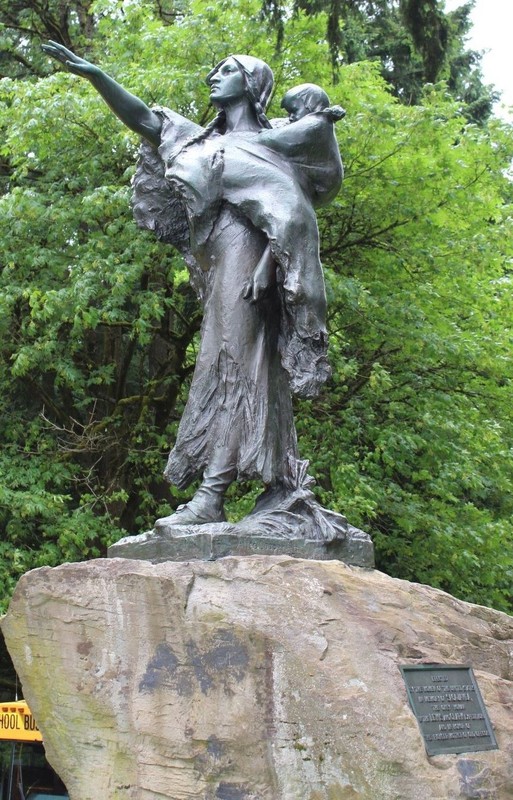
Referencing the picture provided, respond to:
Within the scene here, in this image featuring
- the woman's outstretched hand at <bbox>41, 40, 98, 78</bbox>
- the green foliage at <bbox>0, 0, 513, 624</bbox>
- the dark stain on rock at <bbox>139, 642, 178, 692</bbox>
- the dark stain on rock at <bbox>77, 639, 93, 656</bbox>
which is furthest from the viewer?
the green foliage at <bbox>0, 0, 513, 624</bbox>

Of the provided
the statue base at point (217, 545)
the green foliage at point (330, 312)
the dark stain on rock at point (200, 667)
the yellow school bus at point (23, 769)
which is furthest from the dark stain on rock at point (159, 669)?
the green foliage at point (330, 312)

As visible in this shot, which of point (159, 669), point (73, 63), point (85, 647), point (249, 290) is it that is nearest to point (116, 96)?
point (73, 63)

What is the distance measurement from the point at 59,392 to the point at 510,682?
8100 mm

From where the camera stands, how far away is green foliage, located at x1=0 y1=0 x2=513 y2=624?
32.0 feet

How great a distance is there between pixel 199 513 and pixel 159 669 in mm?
732

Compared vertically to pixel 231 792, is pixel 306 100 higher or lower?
higher

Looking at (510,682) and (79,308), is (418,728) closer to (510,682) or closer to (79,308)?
(510,682)

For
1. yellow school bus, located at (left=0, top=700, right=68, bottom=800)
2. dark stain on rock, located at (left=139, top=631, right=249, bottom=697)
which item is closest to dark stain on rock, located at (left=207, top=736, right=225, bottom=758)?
dark stain on rock, located at (left=139, top=631, right=249, bottom=697)

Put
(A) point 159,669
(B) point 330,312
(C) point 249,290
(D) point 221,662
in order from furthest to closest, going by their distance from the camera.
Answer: (B) point 330,312, (C) point 249,290, (A) point 159,669, (D) point 221,662

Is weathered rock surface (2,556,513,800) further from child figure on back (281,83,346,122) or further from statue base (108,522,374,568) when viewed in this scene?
child figure on back (281,83,346,122)

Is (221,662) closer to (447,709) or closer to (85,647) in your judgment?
(85,647)

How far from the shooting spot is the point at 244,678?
3871mm

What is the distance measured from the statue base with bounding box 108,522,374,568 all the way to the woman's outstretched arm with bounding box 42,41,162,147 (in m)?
2.01

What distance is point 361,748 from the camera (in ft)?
12.1
